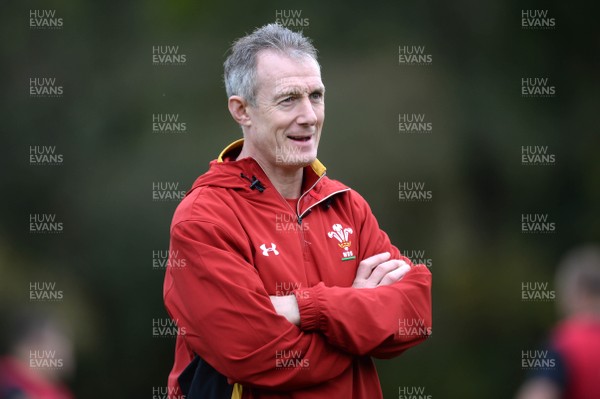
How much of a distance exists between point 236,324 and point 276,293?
0.23m

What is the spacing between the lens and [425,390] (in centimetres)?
701

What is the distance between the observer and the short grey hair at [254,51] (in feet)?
10.9

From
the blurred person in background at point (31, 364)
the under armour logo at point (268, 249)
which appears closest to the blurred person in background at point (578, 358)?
the under armour logo at point (268, 249)

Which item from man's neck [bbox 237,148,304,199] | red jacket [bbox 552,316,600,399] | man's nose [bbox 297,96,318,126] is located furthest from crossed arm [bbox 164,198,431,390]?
red jacket [bbox 552,316,600,399]

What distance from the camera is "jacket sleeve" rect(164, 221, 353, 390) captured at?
9.86ft

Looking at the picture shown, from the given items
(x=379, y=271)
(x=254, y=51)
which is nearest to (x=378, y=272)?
(x=379, y=271)

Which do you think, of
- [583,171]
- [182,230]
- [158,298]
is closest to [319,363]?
[182,230]

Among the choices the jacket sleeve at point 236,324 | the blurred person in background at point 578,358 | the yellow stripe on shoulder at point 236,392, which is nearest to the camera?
the jacket sleeve at point 236,324

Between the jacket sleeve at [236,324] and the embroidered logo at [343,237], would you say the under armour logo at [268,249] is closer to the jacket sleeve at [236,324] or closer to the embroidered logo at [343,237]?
the jacket sleeve at [236,324]

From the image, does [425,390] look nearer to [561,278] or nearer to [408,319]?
[561,278]

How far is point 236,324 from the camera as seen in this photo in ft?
9.87

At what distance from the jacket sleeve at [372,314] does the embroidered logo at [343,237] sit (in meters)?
0.20

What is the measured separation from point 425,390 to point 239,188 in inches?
165

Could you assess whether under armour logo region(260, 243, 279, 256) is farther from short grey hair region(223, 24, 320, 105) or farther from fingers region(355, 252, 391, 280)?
short grey hair region(223, 24, 320, 105)
